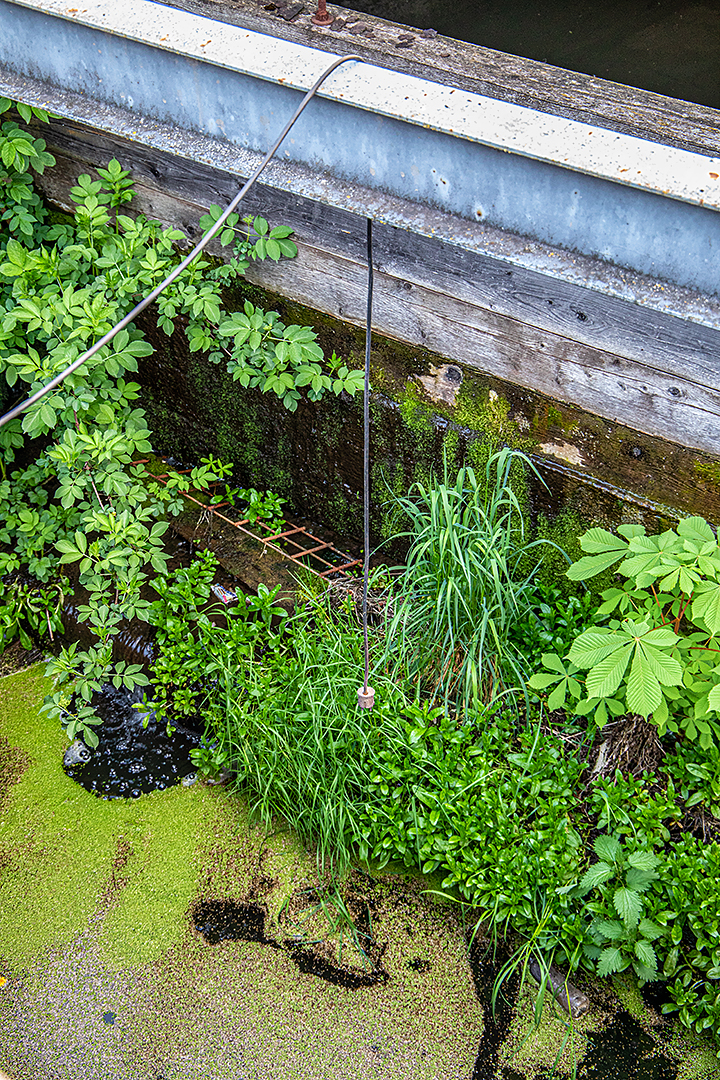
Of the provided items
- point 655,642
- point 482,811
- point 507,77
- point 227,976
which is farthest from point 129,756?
point 507,77

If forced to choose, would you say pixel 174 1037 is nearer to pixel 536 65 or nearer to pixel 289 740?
pixel 289 740

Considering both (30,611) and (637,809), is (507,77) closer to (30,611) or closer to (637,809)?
(637,809)

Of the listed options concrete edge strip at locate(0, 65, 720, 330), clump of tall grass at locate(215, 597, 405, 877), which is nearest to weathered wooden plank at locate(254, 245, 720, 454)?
concrete edge strip at locate(0, 65, 720, 330)

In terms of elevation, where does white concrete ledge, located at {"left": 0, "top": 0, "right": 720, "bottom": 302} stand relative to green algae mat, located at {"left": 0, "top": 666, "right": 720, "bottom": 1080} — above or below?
above

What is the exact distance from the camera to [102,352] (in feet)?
9.25

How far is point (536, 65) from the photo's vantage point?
2.66m

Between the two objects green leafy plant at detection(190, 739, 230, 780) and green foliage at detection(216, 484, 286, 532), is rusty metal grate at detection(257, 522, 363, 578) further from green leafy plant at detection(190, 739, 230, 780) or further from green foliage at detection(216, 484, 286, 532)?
green leafy plant at detection(190, 739, 230, 780)

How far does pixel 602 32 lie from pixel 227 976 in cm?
460

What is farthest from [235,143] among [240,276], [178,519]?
[178,519]

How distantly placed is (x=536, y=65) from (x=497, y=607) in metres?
1.63

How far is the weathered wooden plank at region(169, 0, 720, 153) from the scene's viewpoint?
2346 millimetres

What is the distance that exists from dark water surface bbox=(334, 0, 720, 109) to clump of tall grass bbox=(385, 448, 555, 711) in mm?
2612

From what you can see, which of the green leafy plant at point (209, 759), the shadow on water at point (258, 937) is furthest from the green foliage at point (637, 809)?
the green leafy plant at point (209, 759)

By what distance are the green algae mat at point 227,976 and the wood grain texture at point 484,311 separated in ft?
5.07
